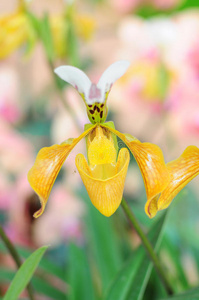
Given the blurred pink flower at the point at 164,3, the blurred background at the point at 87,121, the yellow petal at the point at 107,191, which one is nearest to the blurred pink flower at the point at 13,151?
the blurred background at the point at 87,121

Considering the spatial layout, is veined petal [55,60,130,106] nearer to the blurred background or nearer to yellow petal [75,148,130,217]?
yellow petal [75,148,130,217]

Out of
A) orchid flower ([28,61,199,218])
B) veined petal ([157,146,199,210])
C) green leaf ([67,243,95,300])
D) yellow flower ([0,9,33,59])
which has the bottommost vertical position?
green leaf ([67,243,95,300])

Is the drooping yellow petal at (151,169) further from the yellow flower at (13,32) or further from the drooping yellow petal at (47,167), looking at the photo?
the yellow flower at (13,32)

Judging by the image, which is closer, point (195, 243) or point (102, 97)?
point (102, 97)

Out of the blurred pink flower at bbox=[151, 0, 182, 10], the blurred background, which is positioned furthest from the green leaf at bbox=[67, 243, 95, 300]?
the blurred pink flower at bbox=[151, 0, 182, 10]

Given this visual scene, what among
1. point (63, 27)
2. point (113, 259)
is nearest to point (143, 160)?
point (113, 259)

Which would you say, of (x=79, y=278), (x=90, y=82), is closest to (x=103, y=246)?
(x=79, y=278)

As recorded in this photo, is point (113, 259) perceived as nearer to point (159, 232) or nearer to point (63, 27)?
point (159, 232)
